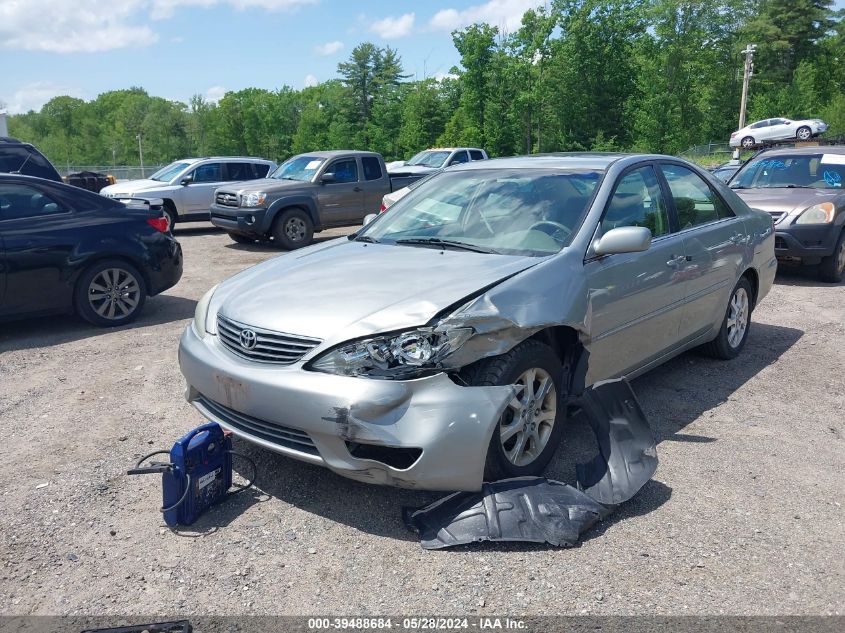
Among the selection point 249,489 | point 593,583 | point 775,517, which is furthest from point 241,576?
point 775,517

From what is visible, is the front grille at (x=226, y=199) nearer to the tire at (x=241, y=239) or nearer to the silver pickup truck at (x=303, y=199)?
the silver pickup truck at (x=303, y=199)

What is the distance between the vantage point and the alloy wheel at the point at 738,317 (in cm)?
603

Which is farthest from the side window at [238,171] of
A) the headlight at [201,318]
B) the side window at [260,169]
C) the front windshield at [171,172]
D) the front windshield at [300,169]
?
the headlight at [201,318]

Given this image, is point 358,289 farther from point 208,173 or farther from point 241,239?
point 208,173

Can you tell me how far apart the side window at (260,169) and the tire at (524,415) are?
572 inches

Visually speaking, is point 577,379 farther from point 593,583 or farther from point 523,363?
point 593,583

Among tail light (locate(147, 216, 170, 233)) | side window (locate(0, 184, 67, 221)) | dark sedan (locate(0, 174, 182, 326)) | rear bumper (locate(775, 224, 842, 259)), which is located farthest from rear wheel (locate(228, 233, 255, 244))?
rear bumper (locate(775, 224, 842, 259))

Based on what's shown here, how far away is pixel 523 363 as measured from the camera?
11.7 ft

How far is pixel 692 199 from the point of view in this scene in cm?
546

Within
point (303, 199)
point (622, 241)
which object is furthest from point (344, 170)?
point (622, 241)

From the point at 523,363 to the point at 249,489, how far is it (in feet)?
5.20

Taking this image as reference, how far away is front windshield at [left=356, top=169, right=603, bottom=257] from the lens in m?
4.27

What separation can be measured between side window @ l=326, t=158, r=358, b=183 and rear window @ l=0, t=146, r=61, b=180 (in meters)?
5.00

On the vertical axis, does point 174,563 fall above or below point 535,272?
below
